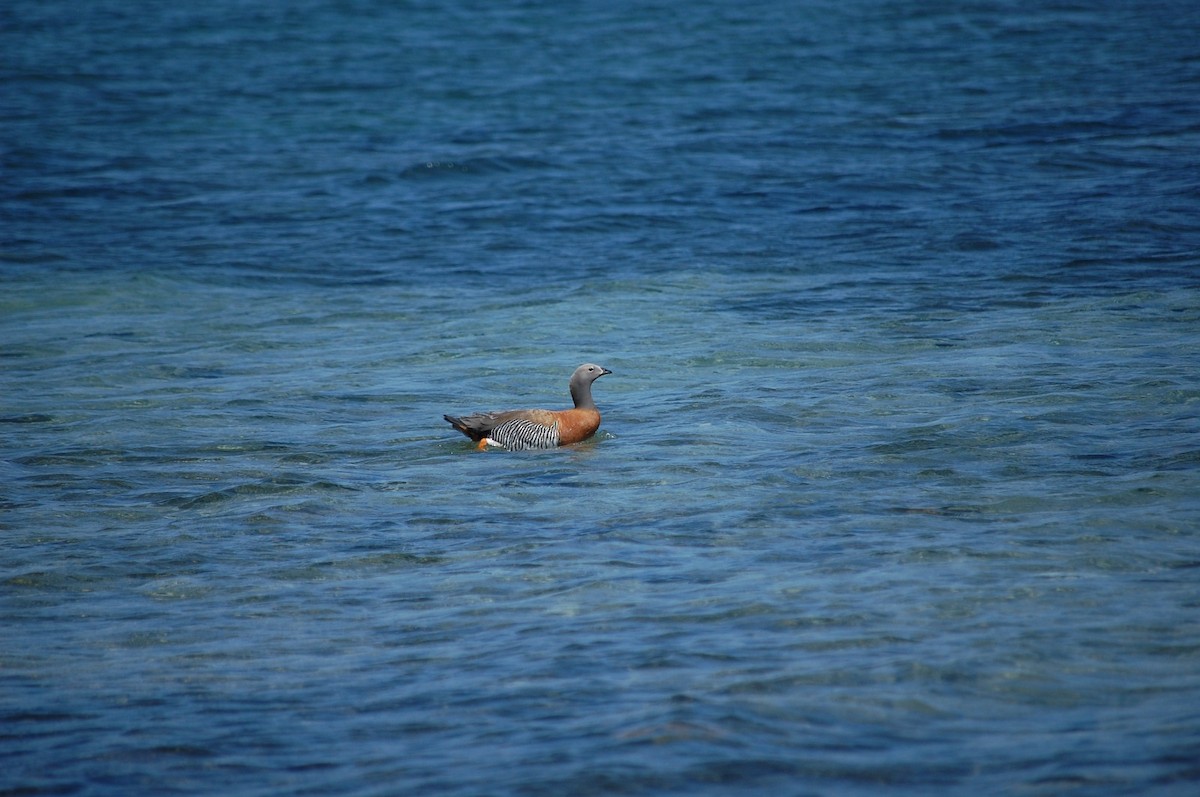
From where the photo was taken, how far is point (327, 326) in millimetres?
17656

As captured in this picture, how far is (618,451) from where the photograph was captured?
12.0 meters

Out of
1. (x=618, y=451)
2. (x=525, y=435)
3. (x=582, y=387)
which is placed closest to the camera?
(x=618, y=451)

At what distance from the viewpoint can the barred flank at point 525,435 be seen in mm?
12336

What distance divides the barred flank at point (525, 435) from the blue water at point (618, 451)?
26 cm

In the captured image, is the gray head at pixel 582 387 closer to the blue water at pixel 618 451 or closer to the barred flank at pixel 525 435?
the barred flank at pixel 525 435

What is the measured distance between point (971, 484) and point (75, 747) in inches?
251

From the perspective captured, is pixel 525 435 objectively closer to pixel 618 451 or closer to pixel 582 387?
pixel 582 387

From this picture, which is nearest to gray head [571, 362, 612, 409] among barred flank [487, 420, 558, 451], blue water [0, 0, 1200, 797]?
barred flank [487, 420, 558, 451]

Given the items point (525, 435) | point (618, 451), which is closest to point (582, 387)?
point (525, 435)

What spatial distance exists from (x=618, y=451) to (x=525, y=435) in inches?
34.4

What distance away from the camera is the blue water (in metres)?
6.75

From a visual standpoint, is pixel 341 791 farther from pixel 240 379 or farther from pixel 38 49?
pixel 38 49

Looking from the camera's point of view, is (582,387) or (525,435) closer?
(525,435)

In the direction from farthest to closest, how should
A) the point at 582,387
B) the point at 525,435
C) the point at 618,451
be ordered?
the point at 582,387 < the point at 525,435 < the point at 618,451
